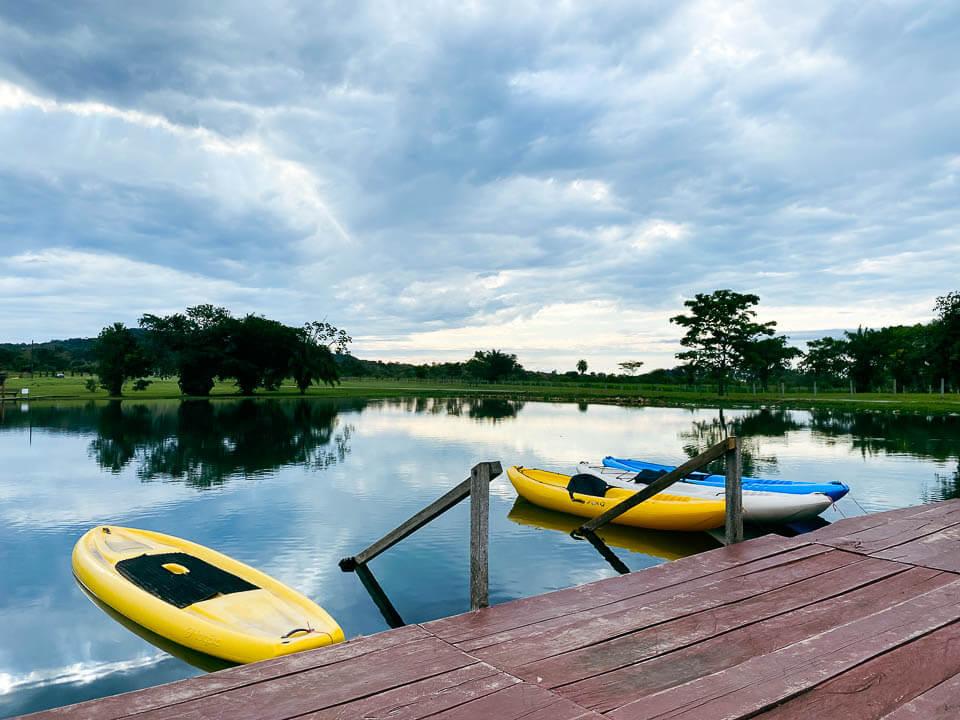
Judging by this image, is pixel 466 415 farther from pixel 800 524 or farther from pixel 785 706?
pixel 785 706

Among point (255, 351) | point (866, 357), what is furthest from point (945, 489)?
point (866, 357)

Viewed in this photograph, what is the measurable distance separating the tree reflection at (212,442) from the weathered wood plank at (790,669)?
16308 mm

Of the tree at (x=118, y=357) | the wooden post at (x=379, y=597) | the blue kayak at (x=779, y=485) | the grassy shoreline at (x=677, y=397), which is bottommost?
the wooden post at (x=379, y=597)

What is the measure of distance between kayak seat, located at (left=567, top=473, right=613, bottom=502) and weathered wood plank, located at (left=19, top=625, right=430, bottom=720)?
9169 millimetres

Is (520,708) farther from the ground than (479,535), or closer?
closer

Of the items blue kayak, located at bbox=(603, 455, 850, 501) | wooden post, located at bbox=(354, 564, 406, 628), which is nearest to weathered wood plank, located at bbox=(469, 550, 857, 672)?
wooden post, located at bbox=(354, 564, 406, 628)

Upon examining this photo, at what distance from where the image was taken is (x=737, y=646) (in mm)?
3621

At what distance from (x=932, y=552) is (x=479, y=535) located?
4.36 m

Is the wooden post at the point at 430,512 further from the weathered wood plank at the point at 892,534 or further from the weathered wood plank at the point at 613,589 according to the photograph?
the weathered wood plank at the point at 892,534

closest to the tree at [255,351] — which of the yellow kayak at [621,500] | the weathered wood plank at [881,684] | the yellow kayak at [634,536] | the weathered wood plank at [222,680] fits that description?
the yellow kayak at [621,500]

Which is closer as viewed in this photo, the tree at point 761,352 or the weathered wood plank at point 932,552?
the weathered wood plank at point 932,552

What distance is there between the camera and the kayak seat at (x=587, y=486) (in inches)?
498

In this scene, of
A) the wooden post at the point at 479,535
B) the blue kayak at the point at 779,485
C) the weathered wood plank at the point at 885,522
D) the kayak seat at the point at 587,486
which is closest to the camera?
the wooden post at the point at 479,535

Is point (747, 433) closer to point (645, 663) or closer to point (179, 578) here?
point (179, 578)
